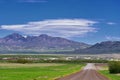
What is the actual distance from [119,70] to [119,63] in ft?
7.87

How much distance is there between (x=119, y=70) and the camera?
132125 mm

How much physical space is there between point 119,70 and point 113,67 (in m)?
3.22

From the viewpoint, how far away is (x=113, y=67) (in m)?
130

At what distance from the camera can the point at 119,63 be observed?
13288 cm

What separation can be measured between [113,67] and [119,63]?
12.5 feet
